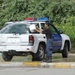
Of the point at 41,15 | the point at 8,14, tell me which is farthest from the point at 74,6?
the point at 8,14

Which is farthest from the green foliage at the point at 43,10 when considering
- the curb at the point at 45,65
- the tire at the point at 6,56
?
the curb at the point at 45,65

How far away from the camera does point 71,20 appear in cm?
2477

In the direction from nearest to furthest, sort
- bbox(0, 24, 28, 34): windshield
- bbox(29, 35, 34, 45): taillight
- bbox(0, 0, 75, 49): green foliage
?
bbox(29, 35, 34, 45): taillight
bbox(0, 24, 28, 34): windshield
bbox(0, 0, 75, 49): green foliage

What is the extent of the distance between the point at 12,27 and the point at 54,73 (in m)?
4.88

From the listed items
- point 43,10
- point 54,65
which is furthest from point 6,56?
point 43,10

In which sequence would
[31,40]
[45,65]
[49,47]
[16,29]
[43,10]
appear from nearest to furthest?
[45,65], [49,47], [31,40], [16,29], [43,10]

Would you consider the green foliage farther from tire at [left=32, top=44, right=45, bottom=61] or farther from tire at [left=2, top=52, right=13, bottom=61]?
tire at [left=32, top=44, right=45, bottom=61]

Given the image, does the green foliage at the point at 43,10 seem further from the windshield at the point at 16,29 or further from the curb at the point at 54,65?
the curb at the point at 54,65

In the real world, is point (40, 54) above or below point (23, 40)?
below

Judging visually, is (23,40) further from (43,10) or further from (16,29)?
(43,10)

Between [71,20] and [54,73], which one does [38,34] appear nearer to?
[54,73]

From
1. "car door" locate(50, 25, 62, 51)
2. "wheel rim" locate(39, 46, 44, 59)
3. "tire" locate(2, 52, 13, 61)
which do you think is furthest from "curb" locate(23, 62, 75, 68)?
"car door" locate(50, 25, 62, 51)

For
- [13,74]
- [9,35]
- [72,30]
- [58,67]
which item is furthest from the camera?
[72,30]

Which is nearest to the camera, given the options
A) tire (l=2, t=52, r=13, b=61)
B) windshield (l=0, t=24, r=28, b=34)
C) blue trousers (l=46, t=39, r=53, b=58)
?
blue trousers (l=46, t=39, r=53, b=58)
